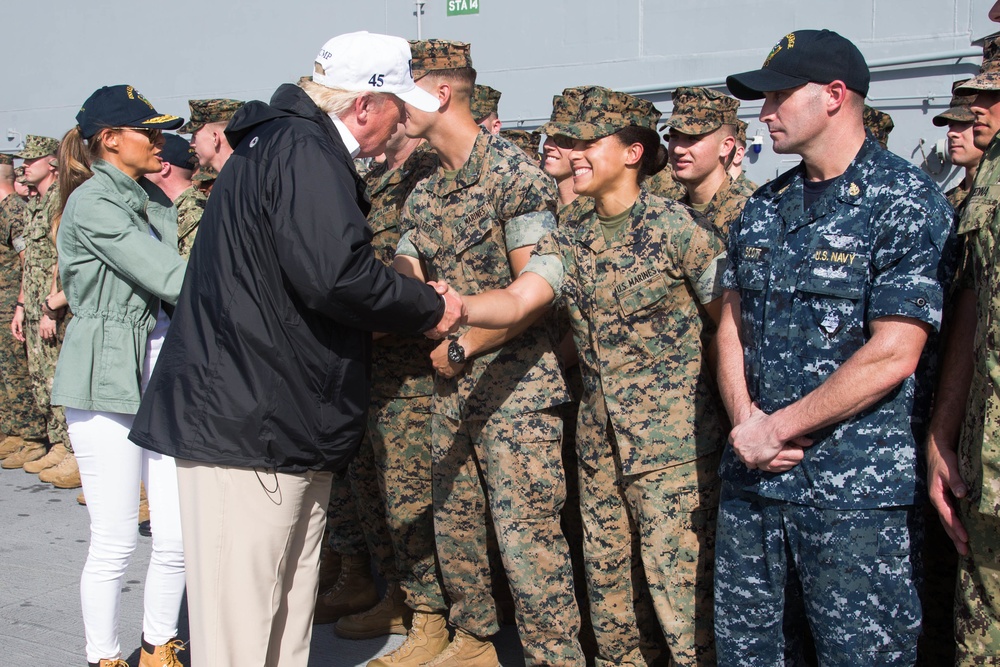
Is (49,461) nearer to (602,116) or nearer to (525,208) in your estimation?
(525,208)

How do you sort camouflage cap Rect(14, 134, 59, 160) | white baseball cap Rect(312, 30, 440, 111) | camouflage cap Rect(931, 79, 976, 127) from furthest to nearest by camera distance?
camouflage cap Rect(14, 134, 59, 160)
camouflage cap Rect(931, 79, 976, 127)
white baseball cap Rect(312, 30, 440, 111)

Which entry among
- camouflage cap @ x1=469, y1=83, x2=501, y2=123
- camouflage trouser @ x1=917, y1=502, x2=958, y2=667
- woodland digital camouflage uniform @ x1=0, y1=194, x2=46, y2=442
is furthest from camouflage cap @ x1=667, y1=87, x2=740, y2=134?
woodland digital camouflage uniform @ x1=0, y1=194, x2=46, y2=442

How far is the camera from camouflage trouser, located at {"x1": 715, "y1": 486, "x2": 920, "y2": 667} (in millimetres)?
2246

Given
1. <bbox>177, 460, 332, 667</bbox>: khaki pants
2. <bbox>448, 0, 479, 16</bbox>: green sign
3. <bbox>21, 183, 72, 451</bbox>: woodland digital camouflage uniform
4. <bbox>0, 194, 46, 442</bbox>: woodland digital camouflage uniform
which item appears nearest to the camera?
<bbox>177, 460, 332, 667</bbox>: khaki pants

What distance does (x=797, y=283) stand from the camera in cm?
234

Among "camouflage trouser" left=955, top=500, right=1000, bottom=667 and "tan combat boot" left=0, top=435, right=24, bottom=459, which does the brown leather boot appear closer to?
"camouflage trouser" left=955, top=500, right=1000, bottom=667

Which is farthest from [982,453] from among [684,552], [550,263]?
[550,263]

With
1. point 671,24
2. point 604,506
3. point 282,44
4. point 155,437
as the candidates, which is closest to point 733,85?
point 604,506

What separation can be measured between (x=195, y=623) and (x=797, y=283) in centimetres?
185

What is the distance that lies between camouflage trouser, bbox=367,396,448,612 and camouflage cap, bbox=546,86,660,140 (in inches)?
51.7

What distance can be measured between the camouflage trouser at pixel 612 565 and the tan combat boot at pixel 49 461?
4.68 metres

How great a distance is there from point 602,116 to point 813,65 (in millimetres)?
792

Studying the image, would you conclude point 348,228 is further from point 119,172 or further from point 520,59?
point 520,59

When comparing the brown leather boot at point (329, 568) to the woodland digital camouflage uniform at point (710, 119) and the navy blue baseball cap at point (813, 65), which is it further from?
the navy blue baseball cap at point (813, 65)
